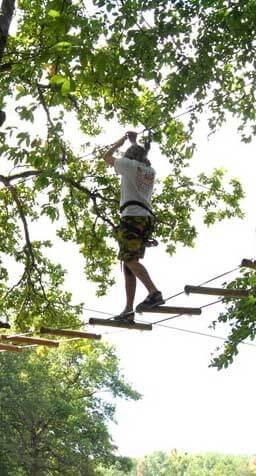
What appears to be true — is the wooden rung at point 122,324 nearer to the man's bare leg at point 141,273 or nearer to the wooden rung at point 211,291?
the man's bare leg at point 141,273

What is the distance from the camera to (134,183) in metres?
5.95

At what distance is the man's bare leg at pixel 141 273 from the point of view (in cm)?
583

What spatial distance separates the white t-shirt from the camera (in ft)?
19.5

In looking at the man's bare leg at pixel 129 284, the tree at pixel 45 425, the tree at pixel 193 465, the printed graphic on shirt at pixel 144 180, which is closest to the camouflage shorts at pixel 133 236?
the man's bare leg at pixel 129 284

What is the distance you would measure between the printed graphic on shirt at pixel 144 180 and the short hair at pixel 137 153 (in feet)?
0.49

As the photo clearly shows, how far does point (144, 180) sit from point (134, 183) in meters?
0.12

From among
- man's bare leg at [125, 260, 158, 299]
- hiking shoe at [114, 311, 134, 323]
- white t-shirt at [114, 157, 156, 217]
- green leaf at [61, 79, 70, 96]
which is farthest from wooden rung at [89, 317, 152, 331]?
green leaf at [61, 79, 70, 96]

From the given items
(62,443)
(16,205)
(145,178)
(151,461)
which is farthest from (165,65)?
(151,461)

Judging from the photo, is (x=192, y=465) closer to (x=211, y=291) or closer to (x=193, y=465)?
(x=193, y=465)

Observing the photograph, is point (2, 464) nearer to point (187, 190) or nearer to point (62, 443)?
point (62, 443)

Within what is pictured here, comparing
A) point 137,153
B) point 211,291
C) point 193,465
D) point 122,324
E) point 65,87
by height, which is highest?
point 193,465

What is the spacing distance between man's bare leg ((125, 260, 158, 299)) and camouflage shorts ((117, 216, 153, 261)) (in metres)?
0.06

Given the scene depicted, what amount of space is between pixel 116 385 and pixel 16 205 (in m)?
24.4

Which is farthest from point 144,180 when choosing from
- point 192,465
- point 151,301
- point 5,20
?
point 192,465
